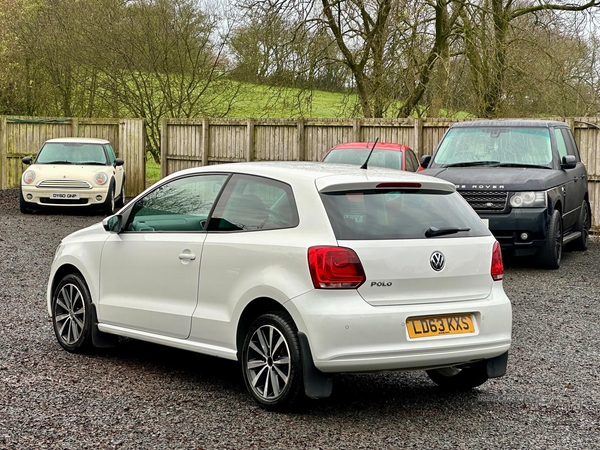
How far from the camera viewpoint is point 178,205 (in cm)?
726

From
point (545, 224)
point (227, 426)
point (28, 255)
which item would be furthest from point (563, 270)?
point (227, 426)

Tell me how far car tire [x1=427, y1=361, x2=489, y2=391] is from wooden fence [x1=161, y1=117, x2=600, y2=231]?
470 inches

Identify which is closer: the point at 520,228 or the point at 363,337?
the point at 363,337

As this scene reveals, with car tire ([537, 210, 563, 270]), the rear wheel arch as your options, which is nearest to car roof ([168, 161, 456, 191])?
the rear wheel arch

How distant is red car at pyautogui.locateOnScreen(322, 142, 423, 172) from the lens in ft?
57.4

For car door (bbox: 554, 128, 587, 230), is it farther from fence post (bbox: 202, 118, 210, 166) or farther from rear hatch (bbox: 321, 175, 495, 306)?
fence post (bbox: 202, 118, 210, 166)

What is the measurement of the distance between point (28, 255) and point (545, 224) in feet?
25.9

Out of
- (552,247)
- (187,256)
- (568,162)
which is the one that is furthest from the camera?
(568,162)

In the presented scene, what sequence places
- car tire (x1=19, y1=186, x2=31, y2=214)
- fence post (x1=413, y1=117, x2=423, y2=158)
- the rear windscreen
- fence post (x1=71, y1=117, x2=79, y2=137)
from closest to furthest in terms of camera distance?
the rear windscreen, fence post (x1=413, y1=117, x2=423, y2=158), car tire (x1=19, y1=186, x2=31, y2=214), fence post (x1=71, y1=117, x2=79, y2=137)

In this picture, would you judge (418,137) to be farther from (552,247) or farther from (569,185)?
(552,247)

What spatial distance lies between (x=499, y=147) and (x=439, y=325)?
30.2 ft

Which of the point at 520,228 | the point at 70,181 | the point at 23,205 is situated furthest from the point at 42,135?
the point at 520,228

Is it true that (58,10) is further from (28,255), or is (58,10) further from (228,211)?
(228,211)

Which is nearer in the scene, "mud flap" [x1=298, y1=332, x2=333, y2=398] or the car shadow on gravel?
"mud flap" [x1=298, y1=332, x2=333, y2=398]
